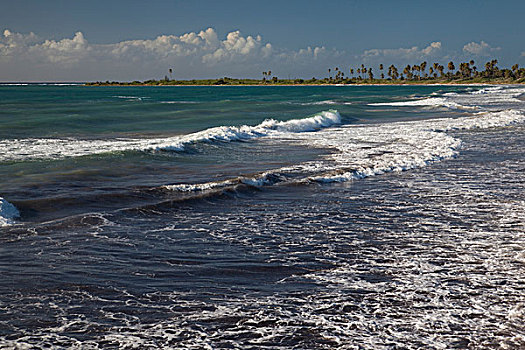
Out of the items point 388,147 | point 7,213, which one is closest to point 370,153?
point 388,147

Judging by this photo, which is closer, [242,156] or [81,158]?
[81,158]

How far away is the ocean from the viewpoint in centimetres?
521

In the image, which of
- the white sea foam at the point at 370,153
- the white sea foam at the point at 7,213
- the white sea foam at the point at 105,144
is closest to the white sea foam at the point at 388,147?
the white sea foam at the point at 370,153

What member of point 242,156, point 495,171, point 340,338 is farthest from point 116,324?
point 242,156

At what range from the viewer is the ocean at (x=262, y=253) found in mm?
5215

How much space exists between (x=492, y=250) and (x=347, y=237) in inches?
84.0

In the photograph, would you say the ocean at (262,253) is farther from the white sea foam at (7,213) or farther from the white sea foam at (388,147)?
the white sea foam at (388,147)

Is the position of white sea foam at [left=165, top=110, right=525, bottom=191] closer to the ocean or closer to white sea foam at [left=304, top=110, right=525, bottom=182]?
white sea foam at [left=304, top=110, right=525, bottom=182]

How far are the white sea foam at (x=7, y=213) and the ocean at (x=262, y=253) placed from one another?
0.15ft

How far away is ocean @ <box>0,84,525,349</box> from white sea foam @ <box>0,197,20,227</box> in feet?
0.15

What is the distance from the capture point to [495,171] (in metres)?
14.6

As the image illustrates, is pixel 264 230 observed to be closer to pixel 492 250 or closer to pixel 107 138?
pixel 492 250

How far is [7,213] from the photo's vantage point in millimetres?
9656

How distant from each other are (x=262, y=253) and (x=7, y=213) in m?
5.02
